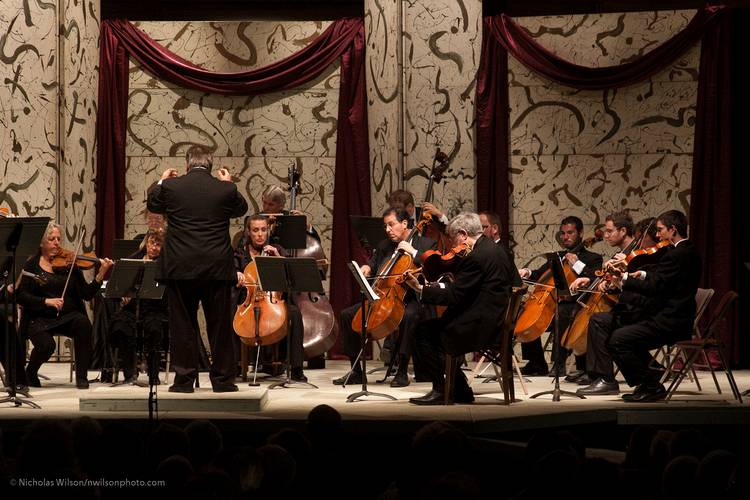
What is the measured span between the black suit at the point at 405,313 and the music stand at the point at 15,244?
249 centimetres

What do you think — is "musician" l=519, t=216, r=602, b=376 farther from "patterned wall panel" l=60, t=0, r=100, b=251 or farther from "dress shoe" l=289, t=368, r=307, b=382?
"patterned wall panel" l=60, t=0, r=100, b=251

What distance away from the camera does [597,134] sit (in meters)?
9.96

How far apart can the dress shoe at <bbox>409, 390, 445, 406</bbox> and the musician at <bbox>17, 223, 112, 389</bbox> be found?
2.51m

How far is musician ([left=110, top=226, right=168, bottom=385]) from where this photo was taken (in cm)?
784

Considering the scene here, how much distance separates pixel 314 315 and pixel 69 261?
6.16 ft

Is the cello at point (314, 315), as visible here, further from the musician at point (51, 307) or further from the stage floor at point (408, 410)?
the musician at point (51, 307)

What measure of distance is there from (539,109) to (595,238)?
2.36m

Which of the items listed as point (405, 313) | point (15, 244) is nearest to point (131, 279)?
point (15, 244)

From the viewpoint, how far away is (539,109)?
10016 mm

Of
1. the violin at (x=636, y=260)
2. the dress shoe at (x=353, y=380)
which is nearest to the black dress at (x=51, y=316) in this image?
the dress shoe at (x=353, y=380)

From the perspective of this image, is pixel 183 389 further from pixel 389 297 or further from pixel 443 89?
pixel 443 89

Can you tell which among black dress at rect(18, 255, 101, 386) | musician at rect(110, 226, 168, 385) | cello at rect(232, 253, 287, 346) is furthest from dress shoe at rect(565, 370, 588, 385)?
Answer: black dress at rect(18, 255, 101, 386)

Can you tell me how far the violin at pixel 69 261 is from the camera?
7859mm

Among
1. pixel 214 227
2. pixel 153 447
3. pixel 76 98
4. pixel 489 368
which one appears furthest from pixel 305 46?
pixel 153 447
